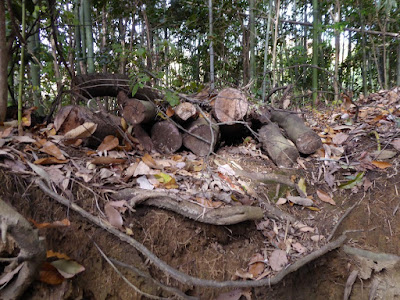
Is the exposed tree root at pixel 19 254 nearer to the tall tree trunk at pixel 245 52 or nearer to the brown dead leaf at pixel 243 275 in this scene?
the brown dead leaf at pixel 243 275

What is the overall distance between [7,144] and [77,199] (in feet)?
2.05

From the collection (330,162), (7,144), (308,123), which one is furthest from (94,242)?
(308,123)

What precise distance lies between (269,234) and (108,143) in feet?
4.63

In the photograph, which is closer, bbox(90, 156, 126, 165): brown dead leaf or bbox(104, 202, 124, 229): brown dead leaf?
bbox(104, 202, 124, 229): brown dead leaf

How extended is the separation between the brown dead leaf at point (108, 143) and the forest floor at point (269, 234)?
18 centimetres

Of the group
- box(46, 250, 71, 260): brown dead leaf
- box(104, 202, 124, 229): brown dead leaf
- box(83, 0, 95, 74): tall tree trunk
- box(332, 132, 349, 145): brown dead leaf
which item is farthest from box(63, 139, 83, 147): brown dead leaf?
box(332, 132, 349, 145): brown dead leaf

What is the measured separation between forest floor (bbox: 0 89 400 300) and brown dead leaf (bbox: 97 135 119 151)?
0.59ft

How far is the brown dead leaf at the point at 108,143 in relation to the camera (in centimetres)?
204

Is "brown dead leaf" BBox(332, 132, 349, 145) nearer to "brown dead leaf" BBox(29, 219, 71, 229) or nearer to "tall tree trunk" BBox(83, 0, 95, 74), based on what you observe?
"brown dead leaf" BBox(29, 219, 71, 229)

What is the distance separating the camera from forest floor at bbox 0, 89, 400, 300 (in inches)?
55.8

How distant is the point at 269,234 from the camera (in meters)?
2.01

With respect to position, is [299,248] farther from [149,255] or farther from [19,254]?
[19,254]

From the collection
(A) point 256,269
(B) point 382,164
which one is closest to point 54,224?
(A) point 256,269

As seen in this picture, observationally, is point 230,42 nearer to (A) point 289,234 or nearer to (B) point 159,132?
(B) point 159,132
